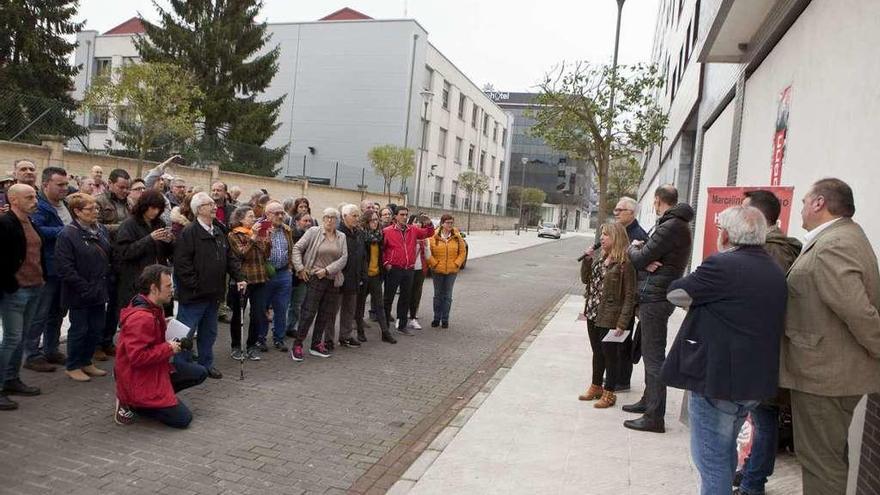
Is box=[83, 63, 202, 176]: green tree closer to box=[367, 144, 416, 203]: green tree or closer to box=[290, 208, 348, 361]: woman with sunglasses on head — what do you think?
box=[290, 208, 348, 361]: woman with sunglasses on head

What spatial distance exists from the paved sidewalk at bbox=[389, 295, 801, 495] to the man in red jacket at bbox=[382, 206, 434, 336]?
2.95 meters

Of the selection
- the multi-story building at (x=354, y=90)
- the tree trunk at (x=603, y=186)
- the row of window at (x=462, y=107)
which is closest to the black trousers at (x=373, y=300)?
the tree trunk at (x=603, y=186)

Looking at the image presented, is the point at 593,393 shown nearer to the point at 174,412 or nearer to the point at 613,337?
the point at 613,337

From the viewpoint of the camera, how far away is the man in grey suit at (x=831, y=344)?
3188mm

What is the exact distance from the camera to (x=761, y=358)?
11.0 feet

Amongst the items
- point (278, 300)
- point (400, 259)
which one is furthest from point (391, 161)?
point (278, 300)

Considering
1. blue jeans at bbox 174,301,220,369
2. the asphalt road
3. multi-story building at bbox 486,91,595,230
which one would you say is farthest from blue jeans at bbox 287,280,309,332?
multi-story building at bbox 486,91,595,230

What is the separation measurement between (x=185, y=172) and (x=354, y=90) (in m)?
22.8

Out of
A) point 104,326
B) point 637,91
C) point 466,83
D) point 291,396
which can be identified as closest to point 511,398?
point 291,396

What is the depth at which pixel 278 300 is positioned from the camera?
7.94 metres

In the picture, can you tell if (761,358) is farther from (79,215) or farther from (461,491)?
(79,215)

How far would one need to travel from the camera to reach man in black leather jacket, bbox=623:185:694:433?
5383mm

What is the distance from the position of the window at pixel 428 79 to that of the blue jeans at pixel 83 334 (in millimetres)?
38184

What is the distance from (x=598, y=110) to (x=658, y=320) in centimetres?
985
